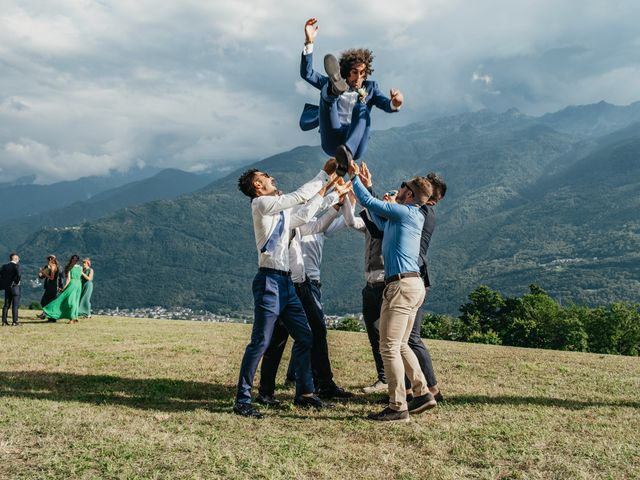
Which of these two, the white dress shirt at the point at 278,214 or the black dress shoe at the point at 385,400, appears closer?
the white dress shirt at the point at 278,214

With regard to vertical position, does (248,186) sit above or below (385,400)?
above

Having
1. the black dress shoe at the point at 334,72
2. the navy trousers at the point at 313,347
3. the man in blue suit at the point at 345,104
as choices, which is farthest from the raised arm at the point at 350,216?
the black dress shoe at the point at 334,72

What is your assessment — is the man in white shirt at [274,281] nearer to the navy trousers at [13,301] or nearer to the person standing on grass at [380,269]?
the person standing on grass at [380,269]

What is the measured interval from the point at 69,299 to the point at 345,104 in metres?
20.5

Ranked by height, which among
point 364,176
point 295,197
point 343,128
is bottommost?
point 295,197

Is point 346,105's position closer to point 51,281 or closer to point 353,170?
point 353,170

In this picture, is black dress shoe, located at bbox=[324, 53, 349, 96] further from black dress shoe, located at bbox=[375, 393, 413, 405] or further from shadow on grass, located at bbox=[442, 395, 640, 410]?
shadow on grass, located at bbox=[442, 395, 640, 410]

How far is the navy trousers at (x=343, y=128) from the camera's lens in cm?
679

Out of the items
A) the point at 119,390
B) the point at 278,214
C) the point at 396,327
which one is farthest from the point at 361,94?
the point at 119,390

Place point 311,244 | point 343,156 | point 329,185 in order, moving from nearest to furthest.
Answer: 1. point 343,156
2. point 329,185
3. point 311,244

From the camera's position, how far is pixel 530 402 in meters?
8.36

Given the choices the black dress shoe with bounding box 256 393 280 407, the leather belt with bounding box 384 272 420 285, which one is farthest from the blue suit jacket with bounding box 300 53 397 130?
the black dress shoe with bounding box 256 393 280 407

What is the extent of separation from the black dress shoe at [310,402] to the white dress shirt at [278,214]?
1.95 meters

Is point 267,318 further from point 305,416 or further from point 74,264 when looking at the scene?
point 74,264
